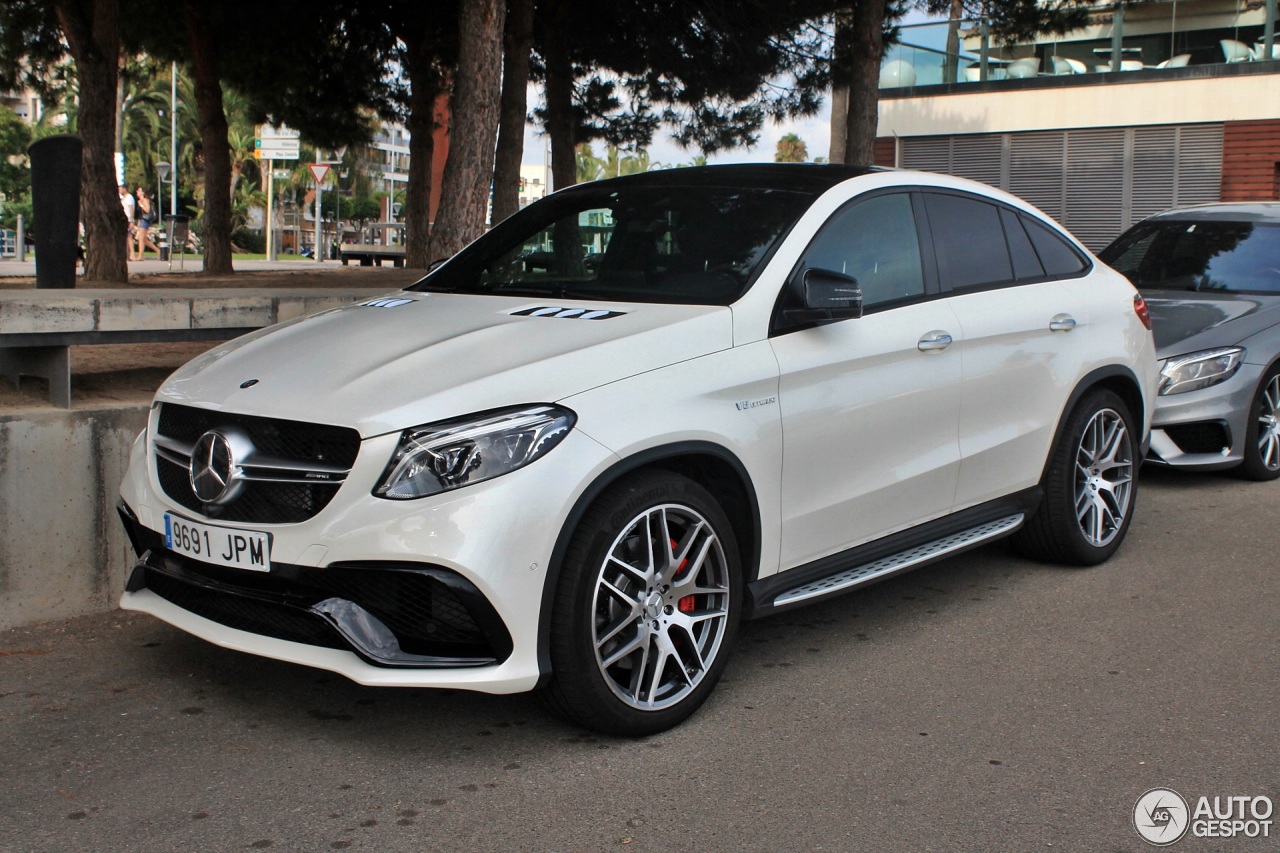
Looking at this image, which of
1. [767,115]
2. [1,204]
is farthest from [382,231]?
[767,115]

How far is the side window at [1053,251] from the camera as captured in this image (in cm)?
576

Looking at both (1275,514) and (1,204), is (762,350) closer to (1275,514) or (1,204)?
(1275,514)

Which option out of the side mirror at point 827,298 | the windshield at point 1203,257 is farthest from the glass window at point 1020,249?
the windshield at point 1203,257

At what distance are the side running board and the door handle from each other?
72cm

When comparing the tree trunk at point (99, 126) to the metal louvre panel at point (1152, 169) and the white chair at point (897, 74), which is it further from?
the metal louvre panel at point (1152, 169)

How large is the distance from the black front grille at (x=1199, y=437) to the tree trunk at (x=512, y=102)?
8019 mm

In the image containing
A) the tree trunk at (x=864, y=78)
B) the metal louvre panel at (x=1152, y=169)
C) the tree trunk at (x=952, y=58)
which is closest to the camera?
the tree trunk at (x=864, y=78)

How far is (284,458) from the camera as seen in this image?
3688mm

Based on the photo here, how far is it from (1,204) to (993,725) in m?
65.3

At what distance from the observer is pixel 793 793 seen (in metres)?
3.51

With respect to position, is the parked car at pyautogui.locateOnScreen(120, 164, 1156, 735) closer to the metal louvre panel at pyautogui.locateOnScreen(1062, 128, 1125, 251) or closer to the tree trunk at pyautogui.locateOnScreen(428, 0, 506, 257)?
the tree trunk at pyautogui.locateOnScreen(428, 0, 506, 257)

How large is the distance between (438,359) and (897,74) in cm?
2665

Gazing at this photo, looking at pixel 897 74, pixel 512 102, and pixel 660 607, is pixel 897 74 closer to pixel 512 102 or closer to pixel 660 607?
pixel 512 102

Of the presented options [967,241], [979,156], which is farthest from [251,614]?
[979,156]
